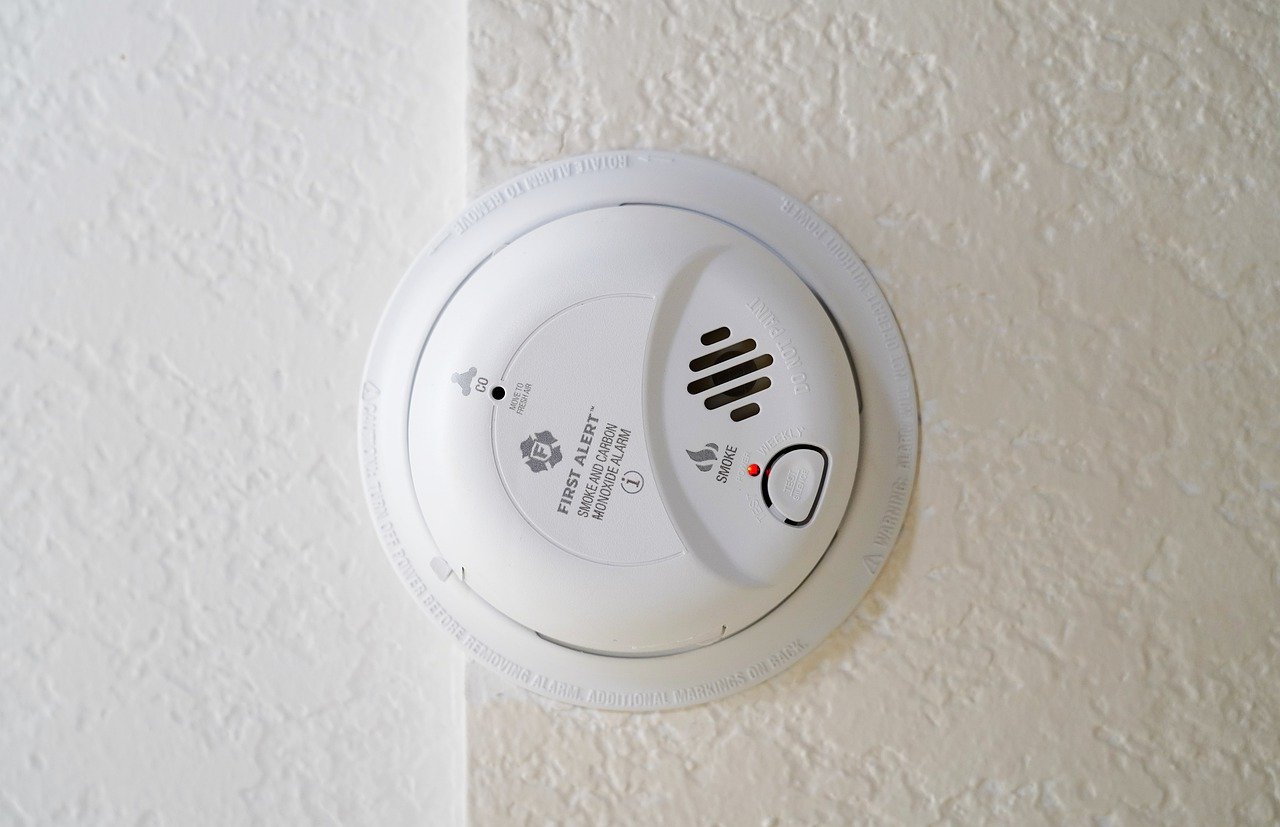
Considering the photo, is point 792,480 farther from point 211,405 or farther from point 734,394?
point 211,405

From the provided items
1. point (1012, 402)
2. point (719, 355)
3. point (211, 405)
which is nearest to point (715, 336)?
point (719, 355)

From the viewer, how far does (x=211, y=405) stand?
19.5 inches

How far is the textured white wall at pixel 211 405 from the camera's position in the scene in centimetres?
49

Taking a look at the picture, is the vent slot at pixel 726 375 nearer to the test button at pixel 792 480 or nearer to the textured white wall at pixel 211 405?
the test button at pixel 792 480

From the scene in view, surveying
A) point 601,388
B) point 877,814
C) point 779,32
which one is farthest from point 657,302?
point 877,814

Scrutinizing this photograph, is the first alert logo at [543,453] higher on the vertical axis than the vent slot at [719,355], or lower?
lower

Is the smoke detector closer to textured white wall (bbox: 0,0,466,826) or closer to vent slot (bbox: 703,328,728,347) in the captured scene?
vent slot (bbox: 703,328,728,347)

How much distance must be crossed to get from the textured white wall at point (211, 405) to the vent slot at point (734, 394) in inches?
7.9

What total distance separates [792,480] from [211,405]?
328 mm

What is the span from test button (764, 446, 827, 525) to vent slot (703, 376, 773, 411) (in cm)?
3

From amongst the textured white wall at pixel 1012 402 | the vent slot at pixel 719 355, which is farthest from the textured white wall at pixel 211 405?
the vent slot at pixel 719 355

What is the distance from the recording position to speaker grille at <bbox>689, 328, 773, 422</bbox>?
0.41 meters

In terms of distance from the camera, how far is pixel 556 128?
45 centimetres

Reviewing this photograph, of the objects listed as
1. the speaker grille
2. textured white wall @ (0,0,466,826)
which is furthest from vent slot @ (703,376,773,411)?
textured white wall @ (0,0,466,826)
